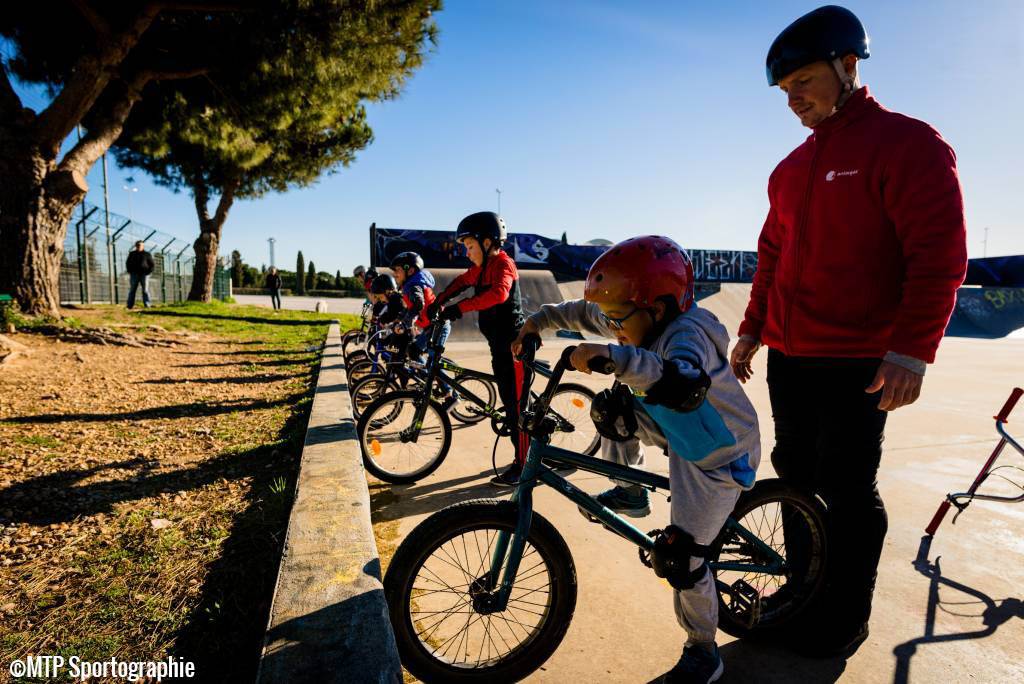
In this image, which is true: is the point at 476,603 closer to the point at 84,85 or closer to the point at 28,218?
the point at 28,218

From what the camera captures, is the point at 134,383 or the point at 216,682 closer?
the point at 216,682

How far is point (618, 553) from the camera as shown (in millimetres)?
2914

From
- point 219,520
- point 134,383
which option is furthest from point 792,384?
point 134,383

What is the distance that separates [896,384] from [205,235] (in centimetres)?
2470

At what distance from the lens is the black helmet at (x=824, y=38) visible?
6.79 feet

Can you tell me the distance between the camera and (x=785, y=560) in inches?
93.7

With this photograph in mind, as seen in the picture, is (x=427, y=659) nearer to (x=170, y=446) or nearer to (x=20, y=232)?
(x=170, y=446)

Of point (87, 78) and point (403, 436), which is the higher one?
point (87, 78)

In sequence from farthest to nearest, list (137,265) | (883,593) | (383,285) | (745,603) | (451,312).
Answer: (137,265)
(383,285)
(451,312)
(883,593)
(745,603)

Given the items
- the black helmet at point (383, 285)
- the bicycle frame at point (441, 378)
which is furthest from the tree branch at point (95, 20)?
the bicycle frame at point (441, 378)

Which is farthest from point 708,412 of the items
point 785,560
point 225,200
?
point 225,200

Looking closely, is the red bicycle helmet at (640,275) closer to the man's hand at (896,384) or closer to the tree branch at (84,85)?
the man's hand at (896,384)

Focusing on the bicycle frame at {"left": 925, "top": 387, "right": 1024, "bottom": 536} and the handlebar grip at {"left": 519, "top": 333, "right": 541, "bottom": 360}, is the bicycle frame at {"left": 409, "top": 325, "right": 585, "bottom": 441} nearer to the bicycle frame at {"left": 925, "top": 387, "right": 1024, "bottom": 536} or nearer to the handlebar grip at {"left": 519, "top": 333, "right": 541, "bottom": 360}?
the handlebar grip at {"left": 519, "top": 333, "right": 541, "bottom": 360}

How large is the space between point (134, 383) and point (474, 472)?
4114mm
